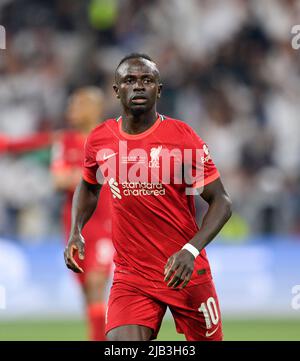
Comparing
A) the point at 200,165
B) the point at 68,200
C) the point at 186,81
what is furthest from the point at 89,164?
the point at 186,81

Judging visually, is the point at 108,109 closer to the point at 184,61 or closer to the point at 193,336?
the point at 184,61

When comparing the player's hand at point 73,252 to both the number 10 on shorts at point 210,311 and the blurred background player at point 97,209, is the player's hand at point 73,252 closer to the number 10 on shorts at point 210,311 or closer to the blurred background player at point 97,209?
the number 10 on shorts at point 210,311

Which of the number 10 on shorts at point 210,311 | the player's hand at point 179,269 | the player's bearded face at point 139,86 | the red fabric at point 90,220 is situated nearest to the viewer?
the player's hand at point 179,269

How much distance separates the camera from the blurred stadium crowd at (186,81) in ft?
44.9

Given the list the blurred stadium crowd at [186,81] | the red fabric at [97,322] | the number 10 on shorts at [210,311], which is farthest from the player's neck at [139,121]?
the blurred stadium crowd at [186,81]

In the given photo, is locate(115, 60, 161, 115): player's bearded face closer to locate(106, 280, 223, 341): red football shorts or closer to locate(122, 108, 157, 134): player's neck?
locate(122, 108, 157, 134): player's neck

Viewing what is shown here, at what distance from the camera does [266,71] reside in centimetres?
1484

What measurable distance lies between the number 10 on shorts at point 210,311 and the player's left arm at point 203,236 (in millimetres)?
486

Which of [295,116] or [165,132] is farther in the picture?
[295,116]

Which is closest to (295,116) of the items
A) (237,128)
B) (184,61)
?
(237,128)

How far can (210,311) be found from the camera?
596 centimetres

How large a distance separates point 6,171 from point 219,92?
3335 millimetres

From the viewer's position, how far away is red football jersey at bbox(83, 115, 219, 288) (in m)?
5.80

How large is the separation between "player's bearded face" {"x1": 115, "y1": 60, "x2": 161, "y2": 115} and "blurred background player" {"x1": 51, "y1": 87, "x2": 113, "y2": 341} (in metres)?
3.83
